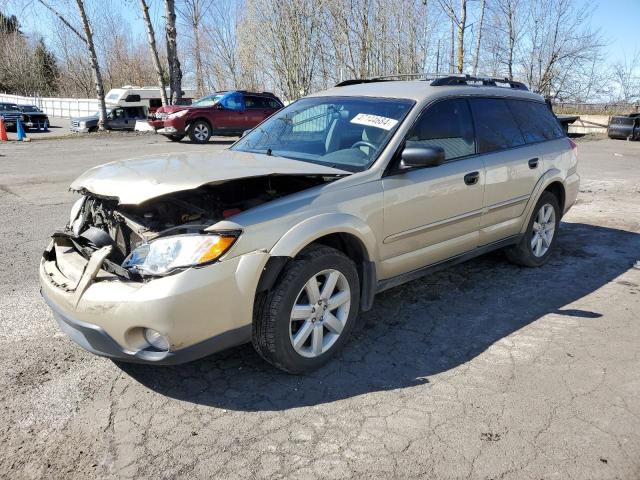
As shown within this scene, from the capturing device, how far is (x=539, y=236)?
5215 mm

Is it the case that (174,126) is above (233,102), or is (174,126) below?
below

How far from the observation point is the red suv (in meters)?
17.7

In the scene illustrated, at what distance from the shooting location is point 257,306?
117 inches

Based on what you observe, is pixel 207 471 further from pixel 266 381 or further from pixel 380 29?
pixel 380 29

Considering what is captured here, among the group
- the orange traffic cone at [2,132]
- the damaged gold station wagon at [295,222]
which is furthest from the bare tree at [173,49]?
the damaged gold station wagon at [295,222]

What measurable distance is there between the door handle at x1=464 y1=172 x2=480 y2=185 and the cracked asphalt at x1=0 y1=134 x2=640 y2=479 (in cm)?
99

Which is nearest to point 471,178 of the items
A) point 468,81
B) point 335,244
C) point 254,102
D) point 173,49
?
point 468,81

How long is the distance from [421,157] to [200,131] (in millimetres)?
15800

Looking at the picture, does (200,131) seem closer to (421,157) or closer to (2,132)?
(2,132)

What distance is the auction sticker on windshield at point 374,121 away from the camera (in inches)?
149

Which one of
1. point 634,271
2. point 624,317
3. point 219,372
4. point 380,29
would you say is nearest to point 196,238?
point 219,372

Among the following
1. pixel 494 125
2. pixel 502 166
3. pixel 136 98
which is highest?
pixel 136 98

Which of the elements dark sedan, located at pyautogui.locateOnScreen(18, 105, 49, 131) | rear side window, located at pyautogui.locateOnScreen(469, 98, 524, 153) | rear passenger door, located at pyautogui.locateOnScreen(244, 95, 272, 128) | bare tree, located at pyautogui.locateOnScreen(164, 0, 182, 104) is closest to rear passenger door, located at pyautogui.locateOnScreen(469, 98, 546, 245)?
rear side window, located at pyautogui.locateOnScreen(469, 98, 524, 153)

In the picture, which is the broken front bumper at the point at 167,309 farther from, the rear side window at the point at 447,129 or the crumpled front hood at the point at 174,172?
the rear side window at the point at 447,129
